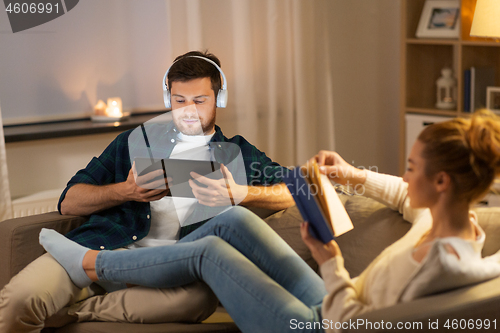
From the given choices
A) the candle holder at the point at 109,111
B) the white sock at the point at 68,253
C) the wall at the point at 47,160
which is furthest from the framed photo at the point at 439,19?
the white sock at the point at 68,253

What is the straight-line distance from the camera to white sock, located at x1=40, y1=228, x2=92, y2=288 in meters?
1.46

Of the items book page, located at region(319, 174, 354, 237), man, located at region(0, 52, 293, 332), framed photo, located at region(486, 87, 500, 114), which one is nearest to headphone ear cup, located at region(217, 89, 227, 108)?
man, located at region(0, 52, 293, 332)

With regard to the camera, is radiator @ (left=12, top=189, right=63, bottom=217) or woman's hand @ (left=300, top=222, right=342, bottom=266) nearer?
woman's hand @ (left=300, top=222, right=342, bottom=266)

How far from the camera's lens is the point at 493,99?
8.94 ft

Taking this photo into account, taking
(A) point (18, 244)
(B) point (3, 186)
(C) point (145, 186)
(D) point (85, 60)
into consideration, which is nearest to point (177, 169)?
(C) point (145, 186)

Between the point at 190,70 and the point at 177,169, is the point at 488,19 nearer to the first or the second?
the point at 190,70

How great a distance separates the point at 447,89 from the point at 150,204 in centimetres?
195

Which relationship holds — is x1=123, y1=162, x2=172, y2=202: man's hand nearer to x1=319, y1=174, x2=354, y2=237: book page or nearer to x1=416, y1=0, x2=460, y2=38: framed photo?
x1=319, y1=174, x2=354, y2=237: book page

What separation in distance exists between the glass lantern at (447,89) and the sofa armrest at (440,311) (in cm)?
204

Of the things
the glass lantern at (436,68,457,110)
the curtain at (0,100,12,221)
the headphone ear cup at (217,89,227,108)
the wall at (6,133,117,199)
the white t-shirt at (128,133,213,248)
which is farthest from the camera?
the glass lantern at (436,68,457,110)

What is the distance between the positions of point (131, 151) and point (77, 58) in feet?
3.48

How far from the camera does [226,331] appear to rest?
1.42m

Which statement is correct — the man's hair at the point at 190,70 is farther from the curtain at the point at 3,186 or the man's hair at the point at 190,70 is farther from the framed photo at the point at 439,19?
the framed photo at the point at 439,19

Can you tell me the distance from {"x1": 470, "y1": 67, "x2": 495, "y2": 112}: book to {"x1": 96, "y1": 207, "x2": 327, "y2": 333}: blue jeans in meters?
1.78
